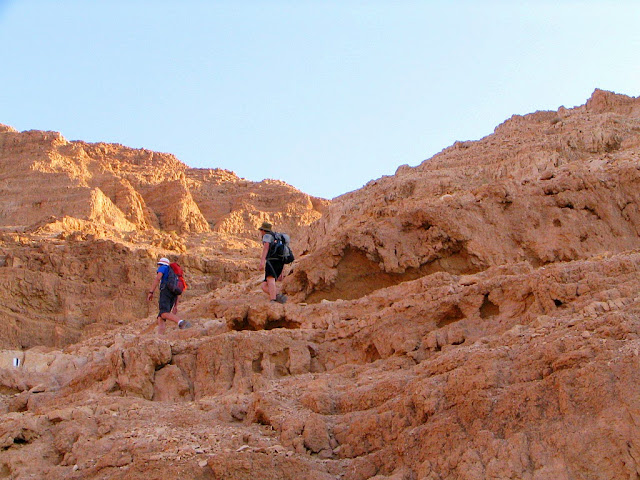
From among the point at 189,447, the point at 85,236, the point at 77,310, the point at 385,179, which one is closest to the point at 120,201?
the point at 85,236

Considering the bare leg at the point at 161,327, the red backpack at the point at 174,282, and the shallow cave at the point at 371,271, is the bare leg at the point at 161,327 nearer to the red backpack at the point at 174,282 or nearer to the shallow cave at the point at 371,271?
the red backpack at the point at 174,282

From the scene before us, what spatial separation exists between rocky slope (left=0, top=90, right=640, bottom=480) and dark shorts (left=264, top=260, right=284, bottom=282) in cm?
80

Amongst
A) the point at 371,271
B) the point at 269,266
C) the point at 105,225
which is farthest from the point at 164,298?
the point at 105,225

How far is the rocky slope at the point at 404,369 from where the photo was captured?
5.18 m

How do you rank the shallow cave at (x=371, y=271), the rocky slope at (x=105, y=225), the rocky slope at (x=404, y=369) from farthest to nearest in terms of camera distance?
the rocky slope at (x=105, y=225) → the shallow cave at (x=371, y=271) → the rocky slope at (x=404, y=369)

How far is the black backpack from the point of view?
34.5 ft

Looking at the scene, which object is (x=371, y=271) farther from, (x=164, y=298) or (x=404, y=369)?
(x=404, y=369)

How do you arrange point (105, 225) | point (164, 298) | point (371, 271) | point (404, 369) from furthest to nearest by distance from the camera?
point (105, 225) < point (371, 271) < point (164, 298) < point (404, 369)

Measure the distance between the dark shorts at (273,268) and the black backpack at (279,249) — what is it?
53mm

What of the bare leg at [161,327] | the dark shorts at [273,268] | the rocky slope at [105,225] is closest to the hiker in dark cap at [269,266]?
the dark shorts at [273,268]

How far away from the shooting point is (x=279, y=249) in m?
10.6

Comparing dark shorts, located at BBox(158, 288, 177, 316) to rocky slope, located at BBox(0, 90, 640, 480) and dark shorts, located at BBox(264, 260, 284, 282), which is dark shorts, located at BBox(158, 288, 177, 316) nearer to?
rocky slope, located at BBox(0, 90, 640, 480)

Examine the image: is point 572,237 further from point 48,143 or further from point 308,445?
point 48,143

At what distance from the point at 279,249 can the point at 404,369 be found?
3921 mm
